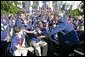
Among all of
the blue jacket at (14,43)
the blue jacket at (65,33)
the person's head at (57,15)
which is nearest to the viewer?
the blue jacket at (14,43)

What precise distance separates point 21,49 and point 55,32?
3.96 ft

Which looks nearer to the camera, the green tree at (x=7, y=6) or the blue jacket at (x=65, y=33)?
the blue jacket at (x=65, y=33)

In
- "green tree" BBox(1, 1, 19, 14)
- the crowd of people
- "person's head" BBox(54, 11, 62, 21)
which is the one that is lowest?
"green tree" BBox(1, 1, 19, 14)

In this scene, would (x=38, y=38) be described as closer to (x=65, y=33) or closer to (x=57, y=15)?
(x=65, y=33)

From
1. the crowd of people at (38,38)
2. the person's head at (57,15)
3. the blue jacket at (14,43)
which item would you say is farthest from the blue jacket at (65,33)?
the blue jacket at (14,43)

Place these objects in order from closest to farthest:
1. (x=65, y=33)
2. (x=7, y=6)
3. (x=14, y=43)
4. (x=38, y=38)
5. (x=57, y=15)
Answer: (x=14, y=43) → (x=65, y=33) → (x=38, y=38) → (x=57, y=15) → (x=7, y=6)

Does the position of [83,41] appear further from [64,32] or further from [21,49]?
[21,49]

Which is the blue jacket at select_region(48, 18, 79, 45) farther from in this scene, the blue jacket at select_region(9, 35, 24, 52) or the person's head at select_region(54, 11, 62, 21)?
the blue jacket at select_region(9, 35, 24, 52)

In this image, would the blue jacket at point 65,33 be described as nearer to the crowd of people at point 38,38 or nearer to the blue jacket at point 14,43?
the crowd of people at point 38,38

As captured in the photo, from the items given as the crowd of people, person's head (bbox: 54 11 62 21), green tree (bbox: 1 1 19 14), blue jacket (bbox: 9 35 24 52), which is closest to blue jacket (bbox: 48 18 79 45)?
the crowd of people

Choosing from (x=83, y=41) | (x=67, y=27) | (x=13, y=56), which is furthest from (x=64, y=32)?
(x=13, y=56)

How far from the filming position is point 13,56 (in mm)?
9164

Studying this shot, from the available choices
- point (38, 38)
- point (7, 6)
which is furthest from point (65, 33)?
point (7, 6)

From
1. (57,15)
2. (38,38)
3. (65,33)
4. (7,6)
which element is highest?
(57,15)
